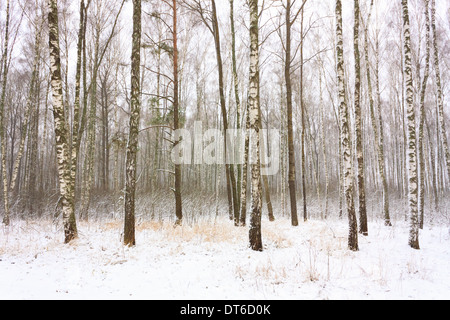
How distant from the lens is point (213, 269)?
488 centimetres

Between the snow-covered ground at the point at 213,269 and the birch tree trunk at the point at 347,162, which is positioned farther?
the birch tree trunk at the point at 347,162

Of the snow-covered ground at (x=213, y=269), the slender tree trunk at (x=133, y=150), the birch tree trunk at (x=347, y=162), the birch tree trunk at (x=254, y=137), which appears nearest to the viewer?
the snow-covered ground at (x=213, y=269)

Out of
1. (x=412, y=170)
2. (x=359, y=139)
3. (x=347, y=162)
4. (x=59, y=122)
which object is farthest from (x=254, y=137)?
(x=59, y=122)

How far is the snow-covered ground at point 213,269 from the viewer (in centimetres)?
380

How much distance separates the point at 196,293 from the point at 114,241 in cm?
405

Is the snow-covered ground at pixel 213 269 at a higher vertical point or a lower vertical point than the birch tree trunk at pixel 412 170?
lower

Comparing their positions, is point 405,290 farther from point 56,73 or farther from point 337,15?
point 56,73

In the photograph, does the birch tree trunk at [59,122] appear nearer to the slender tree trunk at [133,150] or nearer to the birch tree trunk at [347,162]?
the slender tree trunk at [133,150]

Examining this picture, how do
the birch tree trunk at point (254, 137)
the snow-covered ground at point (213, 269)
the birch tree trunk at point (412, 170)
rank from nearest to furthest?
the snow-covered ground at point (213, 269) < the birch tree trunk at point (254, 137) < the birch tree trunk at point (412, 170)

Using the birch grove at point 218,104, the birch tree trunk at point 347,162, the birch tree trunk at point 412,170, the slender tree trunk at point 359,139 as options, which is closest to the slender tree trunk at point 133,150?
the birch grove at point 218,104

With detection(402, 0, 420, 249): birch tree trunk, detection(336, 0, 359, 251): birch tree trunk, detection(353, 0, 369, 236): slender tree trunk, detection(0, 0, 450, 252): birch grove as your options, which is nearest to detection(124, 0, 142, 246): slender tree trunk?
detection(0, 0, 450, 252): birch grove

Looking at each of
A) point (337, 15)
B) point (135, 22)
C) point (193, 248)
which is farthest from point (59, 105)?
point (337, 15)

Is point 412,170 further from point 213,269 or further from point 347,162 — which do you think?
point 213,269

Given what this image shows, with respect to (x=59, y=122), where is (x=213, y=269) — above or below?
below
